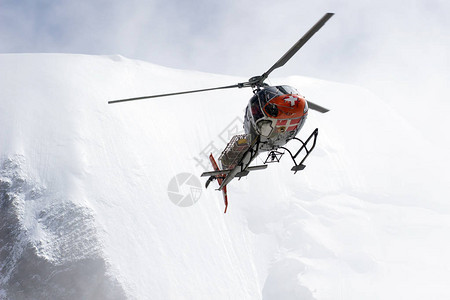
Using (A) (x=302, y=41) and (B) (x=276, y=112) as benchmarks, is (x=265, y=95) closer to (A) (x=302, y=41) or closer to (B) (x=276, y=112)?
(B) (x=276, y=112)

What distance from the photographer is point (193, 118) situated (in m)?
66.5

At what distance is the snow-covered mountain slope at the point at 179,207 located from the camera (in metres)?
42.4

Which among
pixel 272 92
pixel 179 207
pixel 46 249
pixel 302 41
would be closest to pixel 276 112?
pixel 272 92

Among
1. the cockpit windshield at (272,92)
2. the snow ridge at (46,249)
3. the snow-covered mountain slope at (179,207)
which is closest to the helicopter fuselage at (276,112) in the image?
the cockpit windshield at (272,92)

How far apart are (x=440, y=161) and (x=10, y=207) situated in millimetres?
73677

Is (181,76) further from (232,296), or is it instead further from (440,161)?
(440,161)

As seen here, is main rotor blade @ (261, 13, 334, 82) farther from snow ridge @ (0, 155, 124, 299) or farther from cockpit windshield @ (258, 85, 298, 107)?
snow ridge @ (0, 155, 124, 299)

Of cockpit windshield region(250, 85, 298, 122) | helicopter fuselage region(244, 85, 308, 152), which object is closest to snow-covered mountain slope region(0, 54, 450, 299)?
helicopter fuselage region(244, 85, 308, 152)

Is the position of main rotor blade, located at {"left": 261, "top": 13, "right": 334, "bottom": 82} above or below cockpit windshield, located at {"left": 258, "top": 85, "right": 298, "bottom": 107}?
above

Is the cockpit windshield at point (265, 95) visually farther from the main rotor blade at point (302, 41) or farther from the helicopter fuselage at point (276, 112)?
the main rotor blade at point (302, 41)

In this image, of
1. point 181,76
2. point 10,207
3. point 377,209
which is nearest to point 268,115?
point 10,207

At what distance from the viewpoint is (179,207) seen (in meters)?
52.3

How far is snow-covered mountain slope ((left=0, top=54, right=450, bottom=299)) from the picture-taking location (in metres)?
42.4

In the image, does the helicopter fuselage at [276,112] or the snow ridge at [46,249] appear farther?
the snow ridge at [46,249]
